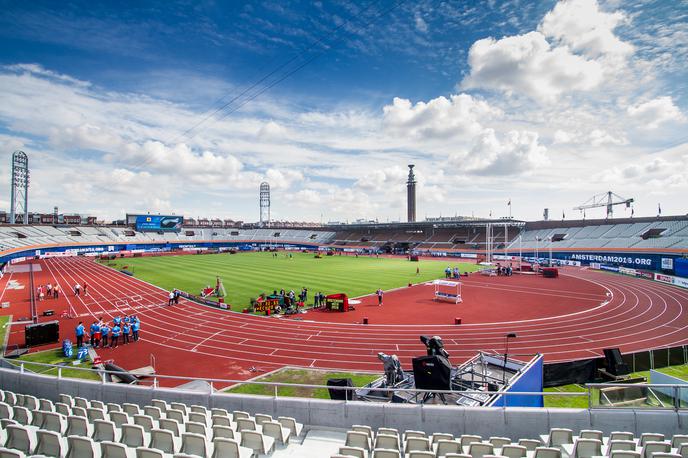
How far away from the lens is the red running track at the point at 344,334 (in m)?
17.2

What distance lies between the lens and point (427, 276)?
44812 mm

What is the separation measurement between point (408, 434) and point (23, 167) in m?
100

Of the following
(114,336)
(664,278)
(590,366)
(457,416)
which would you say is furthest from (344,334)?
(664,278)

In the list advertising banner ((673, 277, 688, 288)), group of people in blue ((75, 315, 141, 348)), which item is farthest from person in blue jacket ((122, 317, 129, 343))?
advertising banner ((673, 277, 688, 288))

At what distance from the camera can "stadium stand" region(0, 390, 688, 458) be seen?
539cm

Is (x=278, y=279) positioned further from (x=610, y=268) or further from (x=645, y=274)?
(x=610, y=268)

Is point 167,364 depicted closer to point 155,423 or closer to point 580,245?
point 155,423

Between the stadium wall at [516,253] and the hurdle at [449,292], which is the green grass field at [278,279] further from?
the stadium wall at [516,253]

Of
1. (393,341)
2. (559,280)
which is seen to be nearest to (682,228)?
(559,280)

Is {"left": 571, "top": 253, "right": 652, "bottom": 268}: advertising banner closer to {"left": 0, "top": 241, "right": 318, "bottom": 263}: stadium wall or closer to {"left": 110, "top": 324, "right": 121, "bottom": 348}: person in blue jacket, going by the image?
{"left": 110, "top": 324, "right": 121, "bottom": 348}: person in blue jacket

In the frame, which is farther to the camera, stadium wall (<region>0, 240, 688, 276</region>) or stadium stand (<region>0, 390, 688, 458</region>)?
stadium wall (<region>0, 240, 688, 276</region>)

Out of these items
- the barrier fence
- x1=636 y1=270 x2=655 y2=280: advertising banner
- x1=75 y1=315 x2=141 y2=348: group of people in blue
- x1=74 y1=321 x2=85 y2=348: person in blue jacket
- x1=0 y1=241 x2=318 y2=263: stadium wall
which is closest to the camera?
the barrier fence

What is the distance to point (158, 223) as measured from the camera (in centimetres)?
9738

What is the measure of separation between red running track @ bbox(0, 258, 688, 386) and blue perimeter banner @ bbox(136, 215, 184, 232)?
70.1 metres
